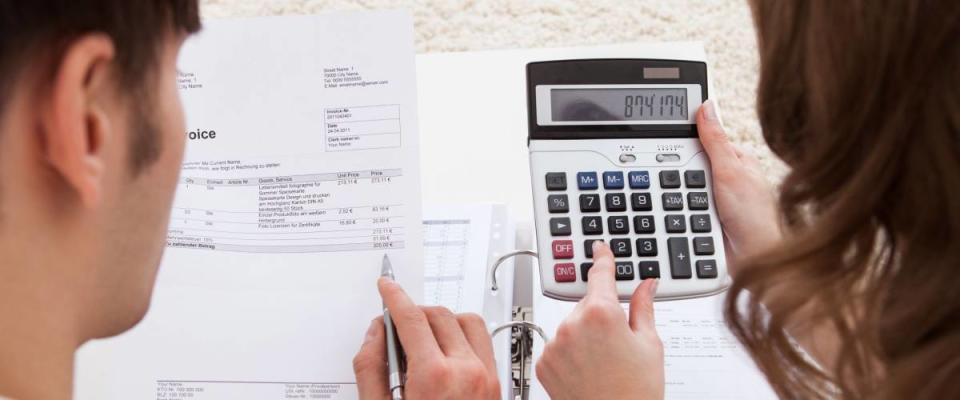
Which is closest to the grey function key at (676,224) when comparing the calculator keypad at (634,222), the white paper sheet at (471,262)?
the calculator keypad at (634,222)

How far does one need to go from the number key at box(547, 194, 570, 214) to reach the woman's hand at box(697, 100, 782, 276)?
0.09m

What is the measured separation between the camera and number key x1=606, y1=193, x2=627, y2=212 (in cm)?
49

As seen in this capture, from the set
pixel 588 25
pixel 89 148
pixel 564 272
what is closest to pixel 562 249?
pixel 564 272

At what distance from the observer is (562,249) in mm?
475

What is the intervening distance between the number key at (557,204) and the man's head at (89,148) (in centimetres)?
21

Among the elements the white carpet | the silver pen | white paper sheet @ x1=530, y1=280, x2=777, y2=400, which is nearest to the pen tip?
the silver pen

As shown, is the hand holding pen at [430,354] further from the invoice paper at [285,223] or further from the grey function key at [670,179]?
the grey function key at [670,179]

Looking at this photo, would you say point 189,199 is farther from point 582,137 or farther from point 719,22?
point 719,22

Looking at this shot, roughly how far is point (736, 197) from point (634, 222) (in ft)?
0.20

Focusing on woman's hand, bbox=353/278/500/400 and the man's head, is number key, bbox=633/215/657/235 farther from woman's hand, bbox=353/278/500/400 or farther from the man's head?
the man's head

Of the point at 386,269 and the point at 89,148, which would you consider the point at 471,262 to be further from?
the point at 89,148

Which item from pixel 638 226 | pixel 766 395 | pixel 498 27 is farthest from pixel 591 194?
pixel 498 27

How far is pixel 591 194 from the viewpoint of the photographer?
0.49 m

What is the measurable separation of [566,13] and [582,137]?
13.0 inches
